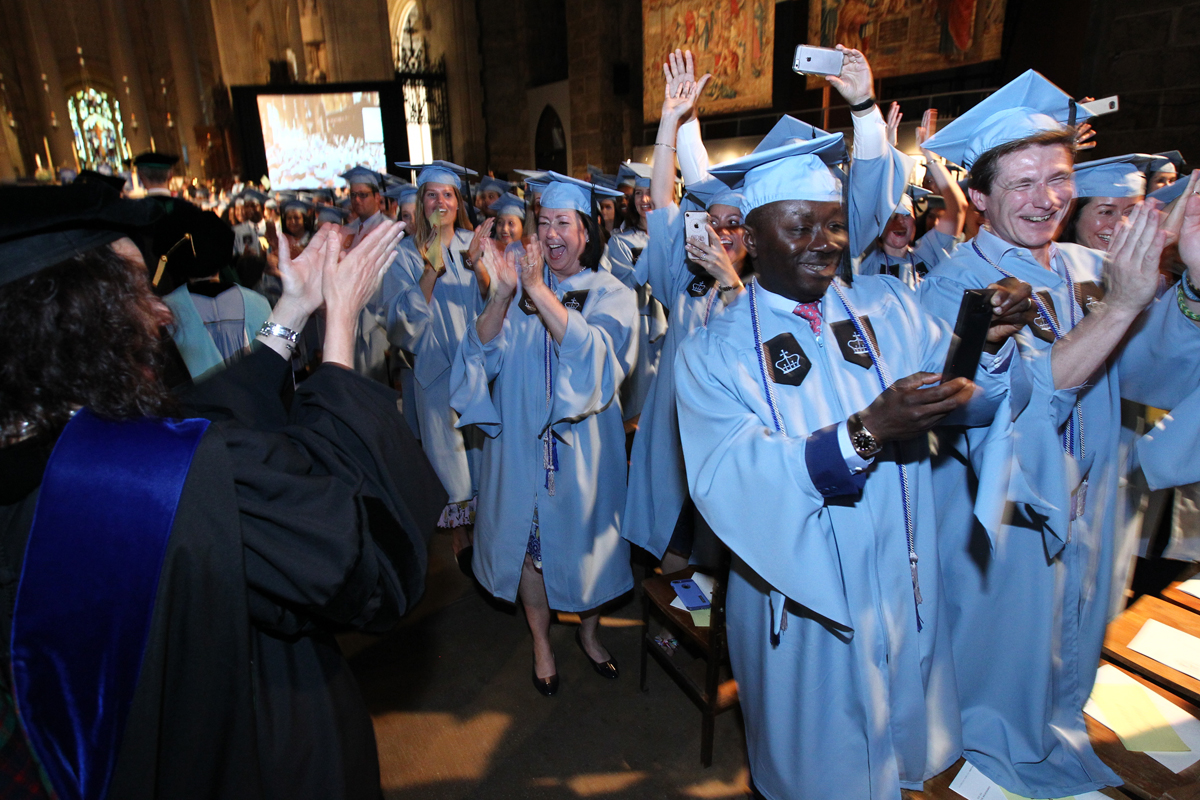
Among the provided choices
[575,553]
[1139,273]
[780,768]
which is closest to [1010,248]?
[1139,273]

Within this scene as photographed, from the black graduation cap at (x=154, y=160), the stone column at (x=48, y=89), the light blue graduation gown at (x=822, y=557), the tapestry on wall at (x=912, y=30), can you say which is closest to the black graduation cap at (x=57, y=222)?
the light blue graduation gown at (x=822, y=557)

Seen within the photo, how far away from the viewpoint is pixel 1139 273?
1.80 metres

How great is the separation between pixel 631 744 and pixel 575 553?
0.88 m

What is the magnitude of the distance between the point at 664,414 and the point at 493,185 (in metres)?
5.05

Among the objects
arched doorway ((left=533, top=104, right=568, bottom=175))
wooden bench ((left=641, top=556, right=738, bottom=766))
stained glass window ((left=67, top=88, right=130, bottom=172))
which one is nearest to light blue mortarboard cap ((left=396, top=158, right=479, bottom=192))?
wooden bench ((left=641, top=556, right=738, bottom=766))

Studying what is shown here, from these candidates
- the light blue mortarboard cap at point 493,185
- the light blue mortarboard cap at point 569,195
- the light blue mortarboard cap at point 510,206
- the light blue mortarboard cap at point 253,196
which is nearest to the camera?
the light blue mortarboard cap at point 569,195

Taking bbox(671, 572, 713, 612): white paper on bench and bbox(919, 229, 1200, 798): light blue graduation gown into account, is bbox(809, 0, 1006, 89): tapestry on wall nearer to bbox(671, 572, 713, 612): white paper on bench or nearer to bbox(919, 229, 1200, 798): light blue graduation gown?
bbox(919, 229, 1200, 798): light blue graduation gown

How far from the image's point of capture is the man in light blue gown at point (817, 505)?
1649 mm

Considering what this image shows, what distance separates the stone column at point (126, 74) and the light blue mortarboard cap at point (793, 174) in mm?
22255

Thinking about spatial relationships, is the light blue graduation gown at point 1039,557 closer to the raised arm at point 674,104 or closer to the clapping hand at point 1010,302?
the clapping hand at point 1010,302

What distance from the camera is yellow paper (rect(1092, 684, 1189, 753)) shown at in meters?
2.18

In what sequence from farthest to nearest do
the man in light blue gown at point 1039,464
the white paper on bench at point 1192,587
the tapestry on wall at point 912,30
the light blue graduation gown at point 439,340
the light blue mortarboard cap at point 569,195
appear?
the tapestry on wall at point 912,30 < the light blue graduation gown at point 439,340 < the light blue mortarboard cap at point 569,195 < the white paper on bench at point 1192,587 < the man in light blue gown at point 1039,464

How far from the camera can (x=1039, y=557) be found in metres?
2.12

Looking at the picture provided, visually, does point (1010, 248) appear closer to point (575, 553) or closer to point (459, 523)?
point (575, 553)
